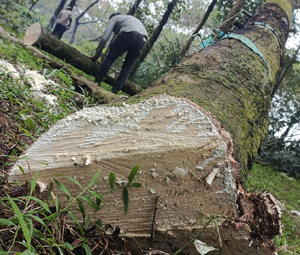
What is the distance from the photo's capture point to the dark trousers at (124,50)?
491 centimetres

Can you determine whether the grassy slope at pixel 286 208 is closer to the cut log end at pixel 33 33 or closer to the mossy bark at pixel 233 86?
the mossy bark at pixel 233 86

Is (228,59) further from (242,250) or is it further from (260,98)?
(242,250)

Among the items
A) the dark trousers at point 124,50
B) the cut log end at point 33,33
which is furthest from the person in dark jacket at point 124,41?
the cut log end at point 33,33

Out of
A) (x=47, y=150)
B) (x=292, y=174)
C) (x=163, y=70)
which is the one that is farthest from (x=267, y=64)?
(x=292, y=174)

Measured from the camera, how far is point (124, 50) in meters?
5.09

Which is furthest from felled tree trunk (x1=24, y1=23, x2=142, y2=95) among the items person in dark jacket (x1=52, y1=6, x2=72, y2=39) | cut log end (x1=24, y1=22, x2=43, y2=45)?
person in dark jacket (x1=52, y1=6, x2=72, y2=39)

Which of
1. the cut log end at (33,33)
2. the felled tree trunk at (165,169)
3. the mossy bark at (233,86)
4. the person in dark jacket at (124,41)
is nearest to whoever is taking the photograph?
the felled tree trunk at (165,169)

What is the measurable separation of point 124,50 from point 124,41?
19 centimetres

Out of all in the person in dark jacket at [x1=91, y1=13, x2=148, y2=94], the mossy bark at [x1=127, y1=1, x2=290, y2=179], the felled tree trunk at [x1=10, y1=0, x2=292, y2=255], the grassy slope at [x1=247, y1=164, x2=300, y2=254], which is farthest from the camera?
the person in dark jacket at [x1=91, y1=13, x2=148, y2=94]

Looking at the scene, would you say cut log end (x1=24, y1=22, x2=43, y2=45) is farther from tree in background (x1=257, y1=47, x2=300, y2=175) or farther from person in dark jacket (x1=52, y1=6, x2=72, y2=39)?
tree in background (x1=257, y1=47, x2=300, y2=175)

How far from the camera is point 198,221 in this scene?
106 cm

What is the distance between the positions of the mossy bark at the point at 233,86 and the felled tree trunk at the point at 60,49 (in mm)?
3422

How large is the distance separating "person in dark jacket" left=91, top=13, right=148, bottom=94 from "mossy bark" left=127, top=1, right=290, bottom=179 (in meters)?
2.37

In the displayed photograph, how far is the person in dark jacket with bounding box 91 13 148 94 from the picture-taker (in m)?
4.89
